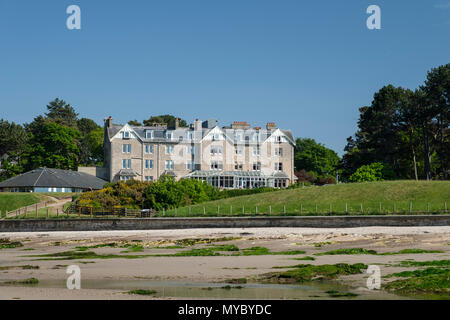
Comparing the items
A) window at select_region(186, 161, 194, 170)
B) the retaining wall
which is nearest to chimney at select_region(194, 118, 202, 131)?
window at select_region(186, 161, 194, 170)

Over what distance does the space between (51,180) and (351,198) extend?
41655mm

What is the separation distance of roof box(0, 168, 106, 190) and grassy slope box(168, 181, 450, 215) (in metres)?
28.3

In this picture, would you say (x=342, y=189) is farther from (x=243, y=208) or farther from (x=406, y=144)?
(x=406, y=144)

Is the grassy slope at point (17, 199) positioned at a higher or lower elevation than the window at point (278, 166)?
lower

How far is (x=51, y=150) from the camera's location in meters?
104

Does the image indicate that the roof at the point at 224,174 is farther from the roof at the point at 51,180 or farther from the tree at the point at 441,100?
the tree at the point at 441,100

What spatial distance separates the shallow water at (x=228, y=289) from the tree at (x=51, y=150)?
274ft

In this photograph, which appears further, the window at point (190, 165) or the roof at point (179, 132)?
the window at point (190, 165)

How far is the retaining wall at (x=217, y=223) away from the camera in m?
44.4

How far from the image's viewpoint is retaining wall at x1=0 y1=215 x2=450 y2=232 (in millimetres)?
44438

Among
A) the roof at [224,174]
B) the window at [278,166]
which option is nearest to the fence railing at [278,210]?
the roof at [224,174]

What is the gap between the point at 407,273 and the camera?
2148 cm
